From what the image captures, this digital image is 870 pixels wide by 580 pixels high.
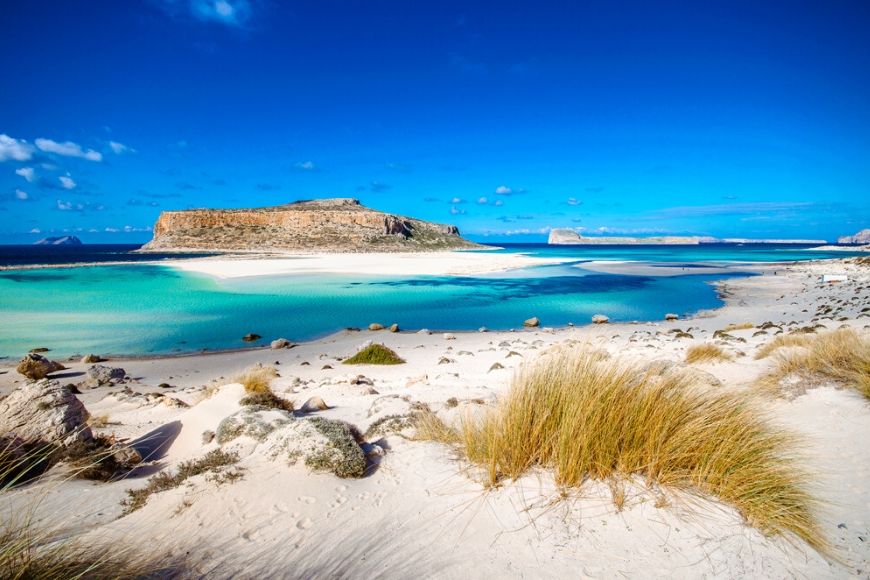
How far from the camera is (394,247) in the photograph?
81.2 m

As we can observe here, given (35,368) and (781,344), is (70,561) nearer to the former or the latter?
(781,344)

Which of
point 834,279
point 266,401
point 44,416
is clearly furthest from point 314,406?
point 834,279

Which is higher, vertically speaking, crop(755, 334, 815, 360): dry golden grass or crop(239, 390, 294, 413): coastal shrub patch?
crop(755, 334, 815, 360): dry golden grass

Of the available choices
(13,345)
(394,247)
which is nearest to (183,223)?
(394,247)

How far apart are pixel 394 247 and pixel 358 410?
75889 mm

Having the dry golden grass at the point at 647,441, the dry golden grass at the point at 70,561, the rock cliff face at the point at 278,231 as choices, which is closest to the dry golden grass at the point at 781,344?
the dry golden grass at the point at 647,441

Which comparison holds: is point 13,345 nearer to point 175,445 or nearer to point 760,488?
point 175,445

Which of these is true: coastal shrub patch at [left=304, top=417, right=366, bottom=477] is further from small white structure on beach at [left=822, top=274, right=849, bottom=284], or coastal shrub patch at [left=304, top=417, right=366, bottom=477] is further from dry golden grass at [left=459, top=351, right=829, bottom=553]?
small white structure on beach at [left=822, top=274, right=849, bottom=284]

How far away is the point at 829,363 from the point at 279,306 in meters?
20.2

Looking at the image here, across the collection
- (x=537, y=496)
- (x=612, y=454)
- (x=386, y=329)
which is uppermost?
(x=612, y=454)

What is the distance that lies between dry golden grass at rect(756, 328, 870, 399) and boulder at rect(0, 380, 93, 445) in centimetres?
832

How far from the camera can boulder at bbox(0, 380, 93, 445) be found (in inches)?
177

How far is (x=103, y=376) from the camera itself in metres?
9.69

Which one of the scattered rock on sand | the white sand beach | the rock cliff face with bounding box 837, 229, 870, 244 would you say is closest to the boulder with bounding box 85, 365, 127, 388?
the white sand beach
